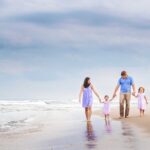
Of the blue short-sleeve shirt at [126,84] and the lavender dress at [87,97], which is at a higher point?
the blue short-sleeve shirt at [126,84]

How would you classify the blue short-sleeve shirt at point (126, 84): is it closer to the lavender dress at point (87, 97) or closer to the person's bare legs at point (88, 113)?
the lavender dress at point (87, 97)

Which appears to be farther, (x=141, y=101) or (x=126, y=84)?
(x=141, y=101)

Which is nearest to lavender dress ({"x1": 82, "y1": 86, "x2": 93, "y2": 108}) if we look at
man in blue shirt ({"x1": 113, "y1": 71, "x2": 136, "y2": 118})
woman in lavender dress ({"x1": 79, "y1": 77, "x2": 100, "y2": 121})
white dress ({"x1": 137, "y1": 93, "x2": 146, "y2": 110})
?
woman in lavender dress ({"x1": 79, "y1": 77, "x2": 100, "y2": 121})

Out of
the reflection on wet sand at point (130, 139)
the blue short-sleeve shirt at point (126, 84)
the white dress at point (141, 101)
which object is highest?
the blue short-sleeve shirt at point (126, 84)

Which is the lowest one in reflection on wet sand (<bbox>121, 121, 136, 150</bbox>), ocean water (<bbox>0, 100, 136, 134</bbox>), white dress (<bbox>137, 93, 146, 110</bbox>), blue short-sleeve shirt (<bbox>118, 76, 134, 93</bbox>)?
reflection on wet sand (<bbox>121, 121, 136, 150</bbox>)

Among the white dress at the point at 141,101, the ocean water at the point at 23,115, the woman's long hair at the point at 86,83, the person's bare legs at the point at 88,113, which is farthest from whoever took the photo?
the white dress at the point at 141,101

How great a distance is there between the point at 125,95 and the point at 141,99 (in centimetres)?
192

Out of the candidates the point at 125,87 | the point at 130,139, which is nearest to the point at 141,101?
the point at 125,87

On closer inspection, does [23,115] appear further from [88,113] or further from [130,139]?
[130,139]

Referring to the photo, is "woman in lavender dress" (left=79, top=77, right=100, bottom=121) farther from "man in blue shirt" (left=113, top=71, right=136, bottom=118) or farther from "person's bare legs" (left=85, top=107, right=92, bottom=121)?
"man in blue shirt" (left=113, top=71, right=136, bottom=118)

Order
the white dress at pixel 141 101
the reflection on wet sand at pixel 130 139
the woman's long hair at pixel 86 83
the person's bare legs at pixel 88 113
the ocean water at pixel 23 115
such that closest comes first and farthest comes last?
1. the reflection on wet sand at pixel 130 139
2. the ocean water at pixel 23 115
3. the person's bare legs at pixel 88 113
4. the woman's long hair at pixel 86 83
5. the white dress at pixel 141 101

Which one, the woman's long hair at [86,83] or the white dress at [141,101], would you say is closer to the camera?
the woman's long hair at [86,83]

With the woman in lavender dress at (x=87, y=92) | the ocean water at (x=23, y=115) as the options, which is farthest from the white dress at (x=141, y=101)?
the ocean water at (x=23, y=115)

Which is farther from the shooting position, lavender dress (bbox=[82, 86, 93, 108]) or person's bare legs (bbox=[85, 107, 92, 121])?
lavender dress (bbox=[82, 86, 93, 108])
